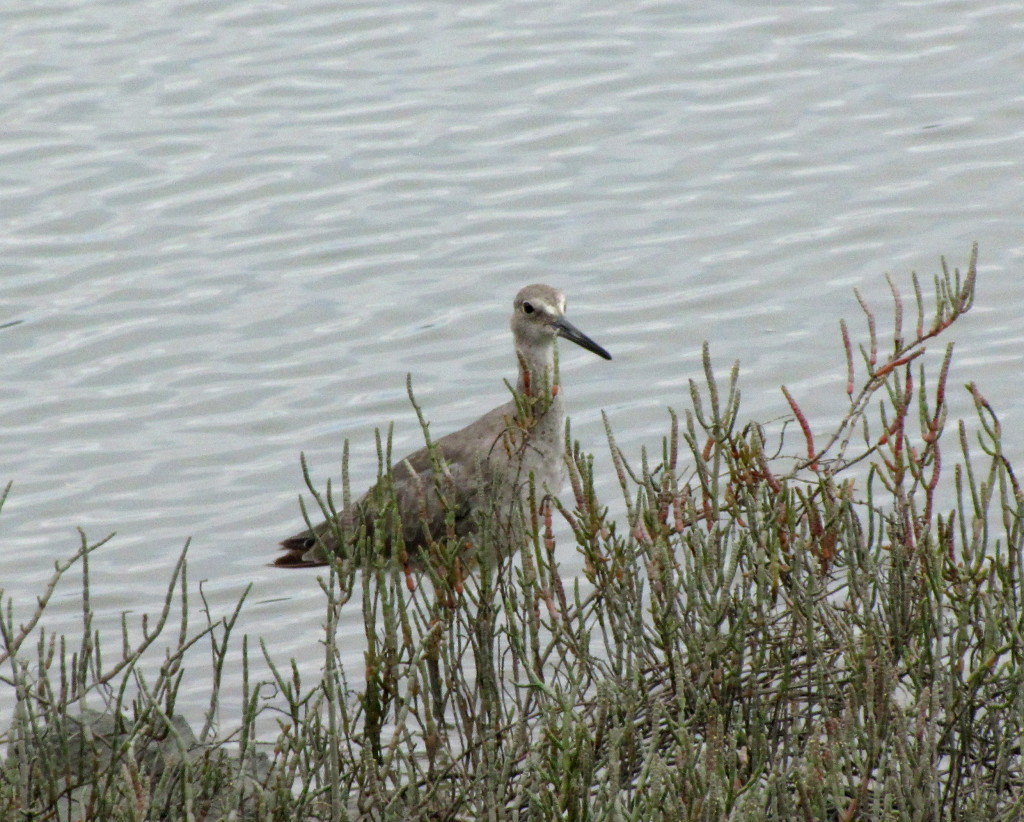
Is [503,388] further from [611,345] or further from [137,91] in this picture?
[137,91]

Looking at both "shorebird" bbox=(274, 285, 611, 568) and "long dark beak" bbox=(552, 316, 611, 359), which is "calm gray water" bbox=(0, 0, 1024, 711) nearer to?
"shorebird" bbox=(274, 285, 611, 568)

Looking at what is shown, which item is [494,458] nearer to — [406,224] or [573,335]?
[573,335]

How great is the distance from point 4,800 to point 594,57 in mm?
10986

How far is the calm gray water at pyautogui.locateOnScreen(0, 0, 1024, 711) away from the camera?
9.70 m

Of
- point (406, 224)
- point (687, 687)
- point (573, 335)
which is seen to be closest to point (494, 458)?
point (573, 335)

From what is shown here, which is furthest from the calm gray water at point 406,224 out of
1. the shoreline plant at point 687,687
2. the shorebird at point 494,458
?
the shoreline plant at point 687,687

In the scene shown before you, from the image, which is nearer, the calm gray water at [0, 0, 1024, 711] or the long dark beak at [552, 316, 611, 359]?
the long dark beak at [552, 316, 611, 359]

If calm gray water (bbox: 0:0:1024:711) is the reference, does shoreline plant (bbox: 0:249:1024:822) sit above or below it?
below

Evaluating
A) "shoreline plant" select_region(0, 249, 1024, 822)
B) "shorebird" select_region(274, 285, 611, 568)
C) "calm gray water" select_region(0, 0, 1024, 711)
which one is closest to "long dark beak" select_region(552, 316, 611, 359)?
"shorebird" select_region(274, 285, 611, 568)

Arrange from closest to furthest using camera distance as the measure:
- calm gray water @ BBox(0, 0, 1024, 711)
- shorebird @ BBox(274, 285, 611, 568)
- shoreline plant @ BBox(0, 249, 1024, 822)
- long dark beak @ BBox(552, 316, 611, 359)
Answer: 1. shoreline plant @ BBox(0, 249, 1024, 822)
2. shorebird @ BBox(274, 285, 611, 568)
3. long dark beak @ BBox(552, 316, 611, 359)
4. calm gray water @ BBox(0, 0, 1024, 711)

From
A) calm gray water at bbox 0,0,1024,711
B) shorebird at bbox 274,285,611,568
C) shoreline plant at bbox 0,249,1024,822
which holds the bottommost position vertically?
shoreline plant at bbox 0,249,1024,822

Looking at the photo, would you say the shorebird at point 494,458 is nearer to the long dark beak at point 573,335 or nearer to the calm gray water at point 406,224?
the long dark beak at point 573,335

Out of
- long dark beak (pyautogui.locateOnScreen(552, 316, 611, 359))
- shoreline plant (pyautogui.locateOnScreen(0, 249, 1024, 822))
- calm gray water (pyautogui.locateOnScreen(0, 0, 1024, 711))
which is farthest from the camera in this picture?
calm gray water (pyautogui.locateOnScreen(0, 0, 1024, 711))

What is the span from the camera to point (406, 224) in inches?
485
